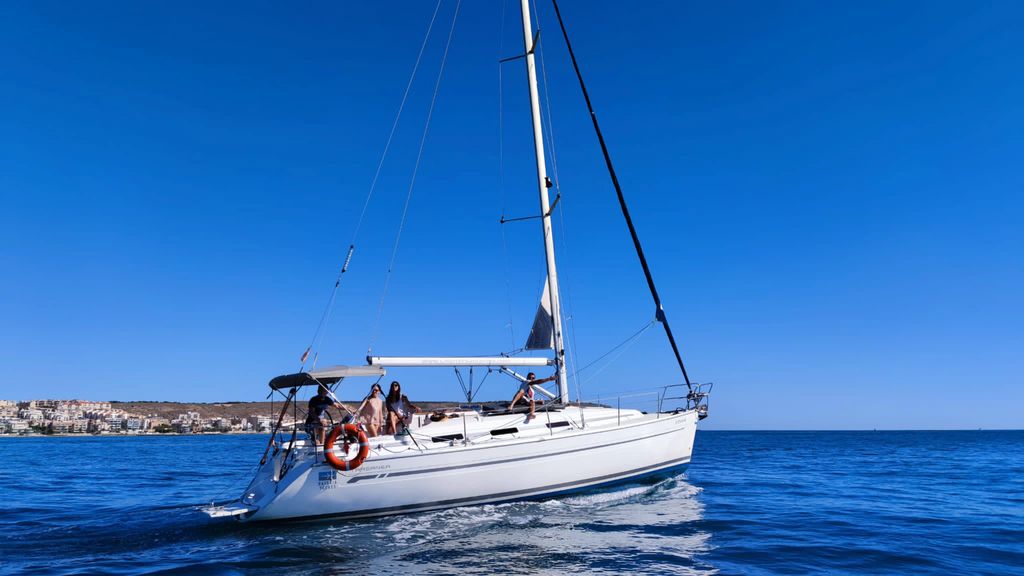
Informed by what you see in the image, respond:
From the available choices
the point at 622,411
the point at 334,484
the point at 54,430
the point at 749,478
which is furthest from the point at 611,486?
the point at 54,430

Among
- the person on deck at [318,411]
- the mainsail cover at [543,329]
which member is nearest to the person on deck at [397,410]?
the person on deck at [318,411]

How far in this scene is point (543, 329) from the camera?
55.5ft

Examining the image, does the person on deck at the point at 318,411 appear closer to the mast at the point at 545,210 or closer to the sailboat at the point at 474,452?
the sailboat at the point at 474,452

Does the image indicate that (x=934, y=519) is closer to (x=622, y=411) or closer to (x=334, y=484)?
(x=622, y=411)

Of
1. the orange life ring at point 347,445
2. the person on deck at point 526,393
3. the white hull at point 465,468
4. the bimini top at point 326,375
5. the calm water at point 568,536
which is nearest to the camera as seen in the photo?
the calm water at point 568,536

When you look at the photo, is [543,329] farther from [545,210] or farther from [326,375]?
[326,375]

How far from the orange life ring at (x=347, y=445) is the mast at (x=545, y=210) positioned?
5976mm

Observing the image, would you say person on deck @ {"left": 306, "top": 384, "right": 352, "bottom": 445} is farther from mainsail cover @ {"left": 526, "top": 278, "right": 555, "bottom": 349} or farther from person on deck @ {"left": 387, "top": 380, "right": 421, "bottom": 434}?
mainsail cover @ {"left": 526, "top": 278, "right": 555, "bottom": 349}

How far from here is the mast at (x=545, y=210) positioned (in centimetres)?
1656

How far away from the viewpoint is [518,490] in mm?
13789

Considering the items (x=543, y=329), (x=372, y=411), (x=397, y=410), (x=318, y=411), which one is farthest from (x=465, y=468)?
(x=543, y=329)

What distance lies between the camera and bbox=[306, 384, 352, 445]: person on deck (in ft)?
41.0

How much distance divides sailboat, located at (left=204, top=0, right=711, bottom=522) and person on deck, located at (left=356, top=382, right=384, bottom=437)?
0.63 metres

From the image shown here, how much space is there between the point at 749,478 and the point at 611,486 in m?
11.8
